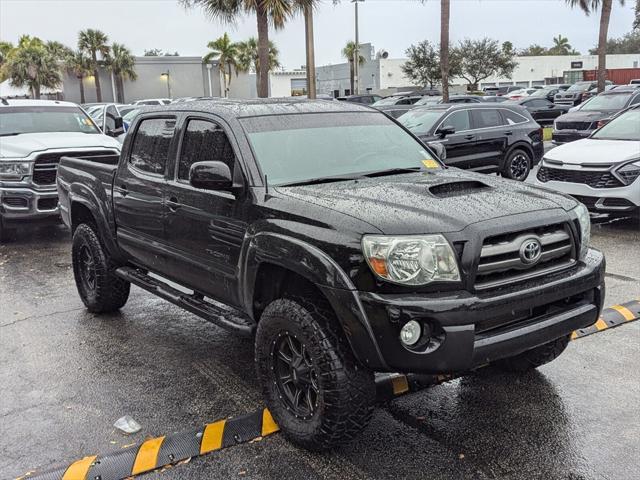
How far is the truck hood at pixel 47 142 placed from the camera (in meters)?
9.30

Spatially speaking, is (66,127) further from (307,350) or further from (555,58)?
(555,58)

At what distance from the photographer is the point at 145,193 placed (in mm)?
5000

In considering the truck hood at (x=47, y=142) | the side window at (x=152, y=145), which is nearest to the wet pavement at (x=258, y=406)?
the side window at (x=152, y=145)

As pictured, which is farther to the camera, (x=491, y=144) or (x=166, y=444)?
(x=491, y=144)

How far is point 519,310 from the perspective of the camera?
10.7ft

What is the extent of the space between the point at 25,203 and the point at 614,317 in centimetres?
774

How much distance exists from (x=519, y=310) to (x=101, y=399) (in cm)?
Answer: 280

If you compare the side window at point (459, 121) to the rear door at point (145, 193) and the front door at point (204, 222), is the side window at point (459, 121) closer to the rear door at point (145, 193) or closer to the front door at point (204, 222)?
the rear door at point (145, 193)

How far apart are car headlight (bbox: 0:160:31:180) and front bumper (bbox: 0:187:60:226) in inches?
7.1

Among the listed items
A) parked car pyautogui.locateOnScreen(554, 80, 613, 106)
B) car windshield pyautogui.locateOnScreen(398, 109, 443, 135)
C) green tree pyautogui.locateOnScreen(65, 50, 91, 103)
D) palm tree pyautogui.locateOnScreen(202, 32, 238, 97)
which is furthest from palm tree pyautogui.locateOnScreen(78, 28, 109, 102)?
car windshield pyautogui.locateOnScreen(398, 109, 443, 135)

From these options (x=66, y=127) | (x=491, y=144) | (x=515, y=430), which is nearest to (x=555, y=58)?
(x=491, y=144)

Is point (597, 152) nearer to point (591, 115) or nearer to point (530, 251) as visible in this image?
point (530, 251)

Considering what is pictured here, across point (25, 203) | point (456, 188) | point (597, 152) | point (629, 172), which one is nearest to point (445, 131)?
point (597, 152)

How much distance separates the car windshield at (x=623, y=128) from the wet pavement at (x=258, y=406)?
4340 millimetres
